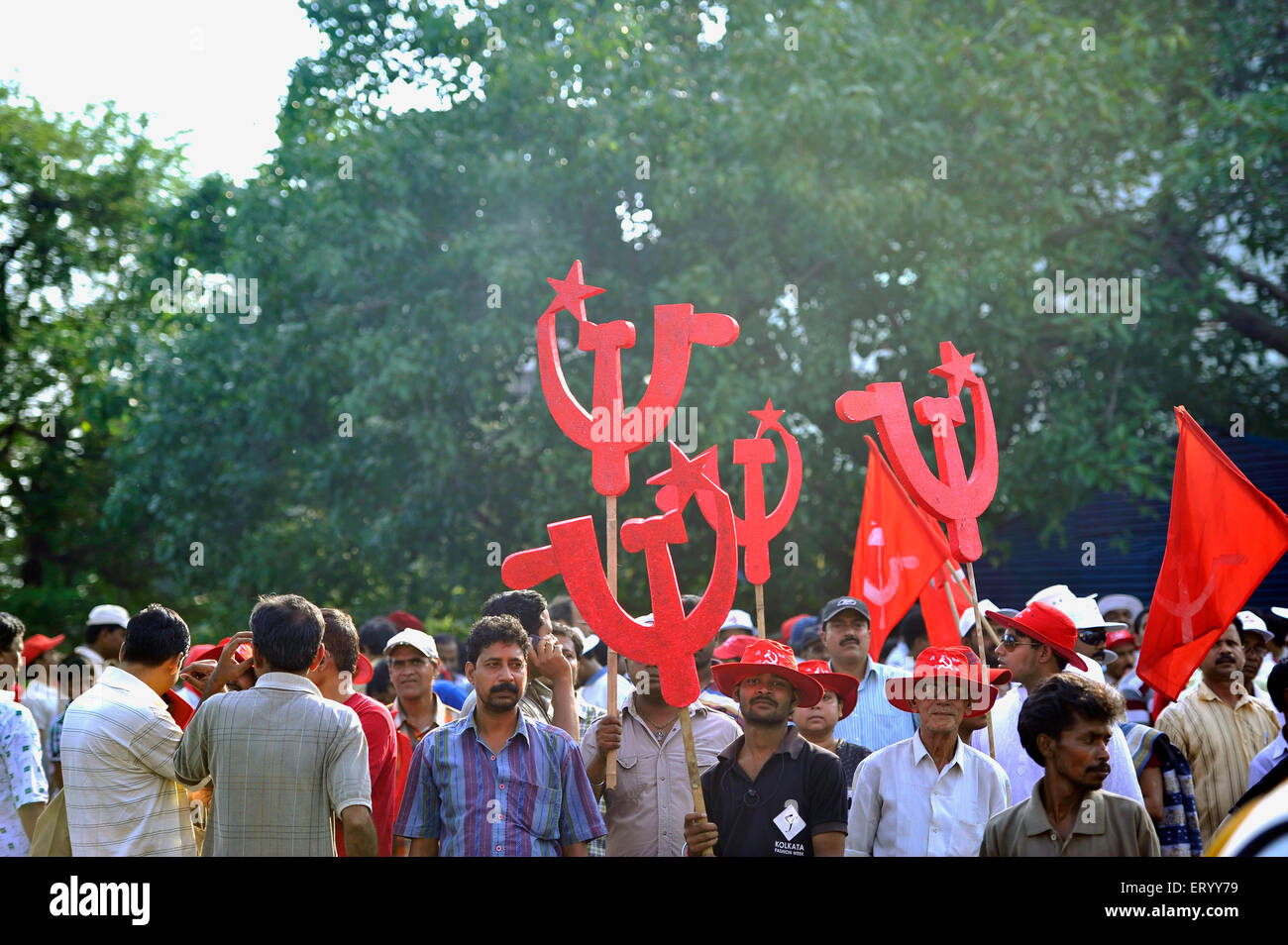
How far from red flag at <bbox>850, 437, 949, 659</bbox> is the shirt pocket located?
252 cm

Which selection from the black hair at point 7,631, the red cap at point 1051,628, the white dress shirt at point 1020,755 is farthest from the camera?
the black hair at point 7,631

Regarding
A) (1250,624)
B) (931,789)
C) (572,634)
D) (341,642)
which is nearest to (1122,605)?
(1250,624)

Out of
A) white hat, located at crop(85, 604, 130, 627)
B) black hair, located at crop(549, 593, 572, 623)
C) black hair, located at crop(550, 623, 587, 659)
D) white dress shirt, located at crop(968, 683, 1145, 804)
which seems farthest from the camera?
black hair, located at crop(549, 593, 572, 623)

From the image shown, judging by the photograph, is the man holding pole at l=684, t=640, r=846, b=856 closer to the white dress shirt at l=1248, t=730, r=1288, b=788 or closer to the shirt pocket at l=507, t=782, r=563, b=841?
the shirt pocket at l=507, t=782, r=563, b=841

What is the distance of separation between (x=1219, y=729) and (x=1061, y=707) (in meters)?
2.35

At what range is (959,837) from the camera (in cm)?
371

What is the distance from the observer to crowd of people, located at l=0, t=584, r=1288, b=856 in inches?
135

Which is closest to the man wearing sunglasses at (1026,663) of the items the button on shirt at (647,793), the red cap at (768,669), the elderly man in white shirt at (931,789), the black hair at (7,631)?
the elderly man in white shirt at (931,789)

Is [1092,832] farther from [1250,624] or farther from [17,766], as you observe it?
[17,766]

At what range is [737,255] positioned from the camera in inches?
447

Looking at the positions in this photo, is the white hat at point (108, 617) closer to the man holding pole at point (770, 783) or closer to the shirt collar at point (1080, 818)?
the man holding pole at point (770, 783)

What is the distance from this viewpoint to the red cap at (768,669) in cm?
376

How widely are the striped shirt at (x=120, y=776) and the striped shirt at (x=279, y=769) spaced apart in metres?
0.35

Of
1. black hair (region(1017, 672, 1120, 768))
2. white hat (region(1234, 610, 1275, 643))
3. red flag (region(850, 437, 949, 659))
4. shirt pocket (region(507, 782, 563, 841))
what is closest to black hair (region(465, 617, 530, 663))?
shirt pocket (region(507, 782, 563, 841))
